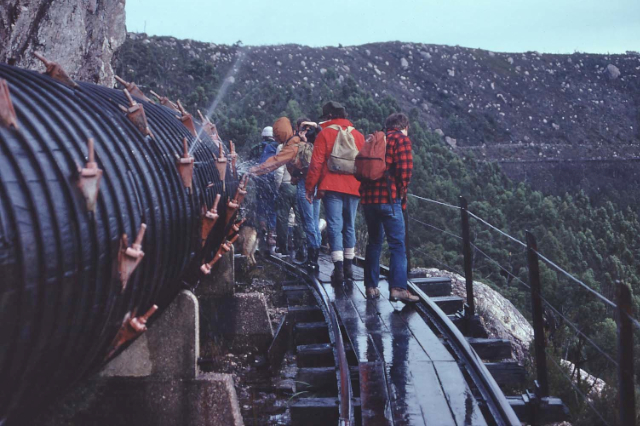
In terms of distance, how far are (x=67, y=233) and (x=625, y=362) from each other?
2590mm

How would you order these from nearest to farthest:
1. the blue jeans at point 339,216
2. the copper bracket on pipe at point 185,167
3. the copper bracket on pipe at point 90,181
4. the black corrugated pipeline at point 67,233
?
1. the black corrugated pipeline at point 67,233
2. the copper bracket on pipe at point 90,181
3. the copper bracket on pipe at point 185,167
4. the blue jeans at point 339,216

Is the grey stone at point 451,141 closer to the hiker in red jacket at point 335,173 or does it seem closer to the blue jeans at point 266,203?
the blue jeans at point 266,203

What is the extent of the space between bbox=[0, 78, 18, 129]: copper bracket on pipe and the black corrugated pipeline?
3cm

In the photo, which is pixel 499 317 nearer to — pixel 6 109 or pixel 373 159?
pixel 373 159

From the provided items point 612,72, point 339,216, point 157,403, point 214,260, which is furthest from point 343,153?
point 612,72

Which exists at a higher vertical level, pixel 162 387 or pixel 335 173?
pixel 335 173

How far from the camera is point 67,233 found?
6.95 feet

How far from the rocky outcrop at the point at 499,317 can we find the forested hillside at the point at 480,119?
433 mm

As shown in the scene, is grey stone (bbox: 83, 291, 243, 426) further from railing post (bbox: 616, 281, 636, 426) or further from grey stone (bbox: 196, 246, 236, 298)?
grey stone (bbox: 196, 246, 236, 298)

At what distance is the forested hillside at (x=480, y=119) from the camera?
1591cm

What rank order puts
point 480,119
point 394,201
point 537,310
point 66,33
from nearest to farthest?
point 537,310 → point 394,201 → point 66,33 → point 480,119

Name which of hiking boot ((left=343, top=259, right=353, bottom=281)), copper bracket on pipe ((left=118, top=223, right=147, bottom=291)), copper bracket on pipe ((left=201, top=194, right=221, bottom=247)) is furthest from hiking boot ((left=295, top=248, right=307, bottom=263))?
copper bracket on pipe ((left=118, top=223, right=147, bottom=291))

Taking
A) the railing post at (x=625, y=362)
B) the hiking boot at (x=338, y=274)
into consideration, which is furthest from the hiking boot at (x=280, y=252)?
the railing post at (x=625, y=362)

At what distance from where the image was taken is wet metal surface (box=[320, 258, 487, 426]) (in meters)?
3.82
